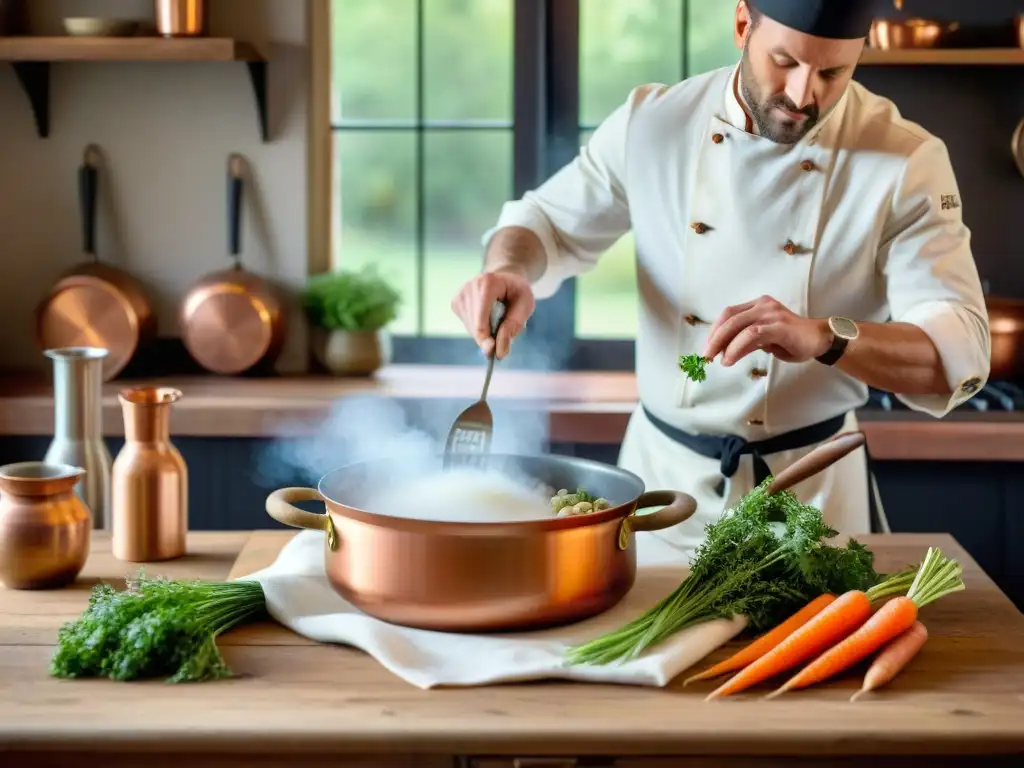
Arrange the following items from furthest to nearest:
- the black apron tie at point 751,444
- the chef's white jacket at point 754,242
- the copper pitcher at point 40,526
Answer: the black apron tie at point 751,444
the chef's white jacket at point 754,242
the copper pitcher at point 40,526

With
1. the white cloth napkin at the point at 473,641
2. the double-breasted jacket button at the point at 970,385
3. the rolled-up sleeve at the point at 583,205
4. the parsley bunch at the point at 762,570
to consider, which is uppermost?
the rolled-up sleeve at the point at 583,205

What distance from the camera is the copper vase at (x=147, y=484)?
70.4 inches

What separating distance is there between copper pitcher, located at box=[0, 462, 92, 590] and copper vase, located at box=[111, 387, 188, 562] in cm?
10

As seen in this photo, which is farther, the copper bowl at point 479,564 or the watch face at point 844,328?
the watch face at point 844,328

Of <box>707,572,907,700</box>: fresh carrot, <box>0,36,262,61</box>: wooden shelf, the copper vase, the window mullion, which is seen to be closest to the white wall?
<box>0,36,262,61</box>: wooden shelf

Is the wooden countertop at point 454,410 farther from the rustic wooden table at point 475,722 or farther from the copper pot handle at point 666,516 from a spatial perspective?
the rustic wooden table at point 475,722

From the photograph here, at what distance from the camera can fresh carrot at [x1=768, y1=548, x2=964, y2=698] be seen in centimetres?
140

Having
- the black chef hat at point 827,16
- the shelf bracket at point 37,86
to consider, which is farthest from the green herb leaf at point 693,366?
the shelf bracket at point 37,86

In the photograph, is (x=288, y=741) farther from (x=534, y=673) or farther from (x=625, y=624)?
(x=625, y=624)

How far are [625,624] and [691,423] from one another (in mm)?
811

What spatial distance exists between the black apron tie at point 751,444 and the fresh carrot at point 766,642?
672 mm

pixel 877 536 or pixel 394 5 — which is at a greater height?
pixel 394 5

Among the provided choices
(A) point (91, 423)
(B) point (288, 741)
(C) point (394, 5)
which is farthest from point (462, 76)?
(B) point (288, 741)

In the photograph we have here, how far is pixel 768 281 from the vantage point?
2193 mm
